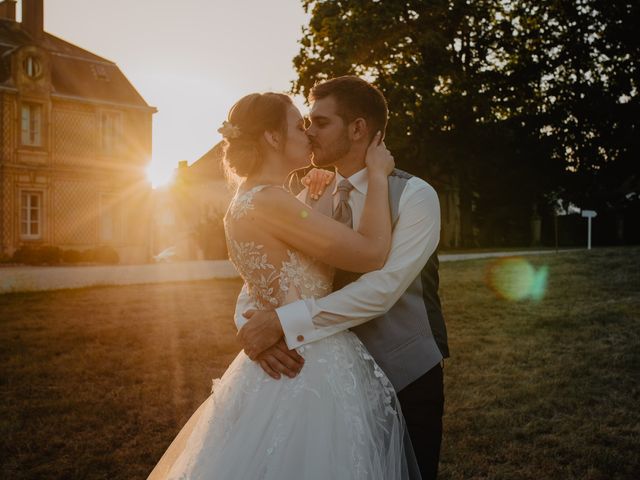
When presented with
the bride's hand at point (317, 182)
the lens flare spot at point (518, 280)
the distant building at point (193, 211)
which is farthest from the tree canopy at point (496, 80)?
the bride's hand at point (317, 182)

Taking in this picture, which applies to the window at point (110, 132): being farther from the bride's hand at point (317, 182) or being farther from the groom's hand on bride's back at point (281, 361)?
the groom's hand on bride's back at point (281, 361)

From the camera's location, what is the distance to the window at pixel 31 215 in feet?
93.0

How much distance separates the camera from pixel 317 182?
360 cm

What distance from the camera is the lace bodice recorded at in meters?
2.87

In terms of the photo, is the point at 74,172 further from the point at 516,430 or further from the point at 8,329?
the point at 516,430

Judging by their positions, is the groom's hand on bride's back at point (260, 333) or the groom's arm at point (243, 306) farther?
the groom's arm at point (243, 306)

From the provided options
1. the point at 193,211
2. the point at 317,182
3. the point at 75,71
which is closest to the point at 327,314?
the point at 317,182

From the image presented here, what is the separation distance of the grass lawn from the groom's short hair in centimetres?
354

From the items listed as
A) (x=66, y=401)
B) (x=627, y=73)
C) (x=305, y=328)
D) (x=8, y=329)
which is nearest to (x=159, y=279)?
(x=8, y=329)

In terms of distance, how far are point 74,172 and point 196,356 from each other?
23.3 m

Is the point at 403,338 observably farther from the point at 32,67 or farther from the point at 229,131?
the point at 32,67

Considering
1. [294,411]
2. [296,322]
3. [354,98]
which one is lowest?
[294,411]

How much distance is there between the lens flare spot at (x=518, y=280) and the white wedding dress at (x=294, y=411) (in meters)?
11.3

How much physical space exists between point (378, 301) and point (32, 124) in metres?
30.1
